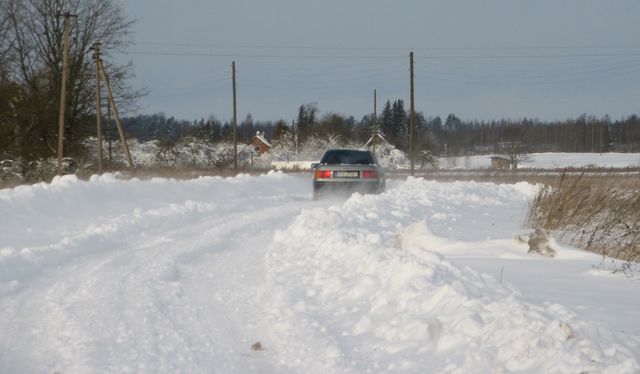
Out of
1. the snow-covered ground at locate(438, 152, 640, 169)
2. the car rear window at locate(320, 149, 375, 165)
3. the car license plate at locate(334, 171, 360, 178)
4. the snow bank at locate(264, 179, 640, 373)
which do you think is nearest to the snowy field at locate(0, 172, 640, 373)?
the snow bank at locate(264, 179, 640, 373)

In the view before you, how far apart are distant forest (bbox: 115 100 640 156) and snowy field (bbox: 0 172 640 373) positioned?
71991 mm

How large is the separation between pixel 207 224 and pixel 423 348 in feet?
26.9

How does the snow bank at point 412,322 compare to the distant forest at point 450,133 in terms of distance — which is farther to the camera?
the distant forest at point 450,133

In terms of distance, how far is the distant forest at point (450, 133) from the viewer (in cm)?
9000

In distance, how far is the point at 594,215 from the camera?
991 centimetres

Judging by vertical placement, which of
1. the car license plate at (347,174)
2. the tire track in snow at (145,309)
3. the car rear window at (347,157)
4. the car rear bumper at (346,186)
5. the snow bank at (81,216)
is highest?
the car rear window at (347,157)

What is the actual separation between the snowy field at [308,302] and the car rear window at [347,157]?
6.12 metres

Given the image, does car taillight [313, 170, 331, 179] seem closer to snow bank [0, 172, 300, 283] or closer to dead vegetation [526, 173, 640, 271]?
snow bank [0, 172, 300, 283]

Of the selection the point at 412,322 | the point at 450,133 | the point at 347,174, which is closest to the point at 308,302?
the point at 412,322

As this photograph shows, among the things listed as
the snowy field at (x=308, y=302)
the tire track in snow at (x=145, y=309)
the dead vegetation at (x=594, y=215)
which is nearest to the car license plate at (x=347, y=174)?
the dead vegetation at (x=594, y=215)

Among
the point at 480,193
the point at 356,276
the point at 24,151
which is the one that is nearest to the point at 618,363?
the point at 356,276

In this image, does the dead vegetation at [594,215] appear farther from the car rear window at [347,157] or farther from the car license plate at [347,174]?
the car rear window at [347,157]

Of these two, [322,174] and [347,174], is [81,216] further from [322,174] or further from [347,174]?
[347,174]

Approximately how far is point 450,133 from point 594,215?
133 m
